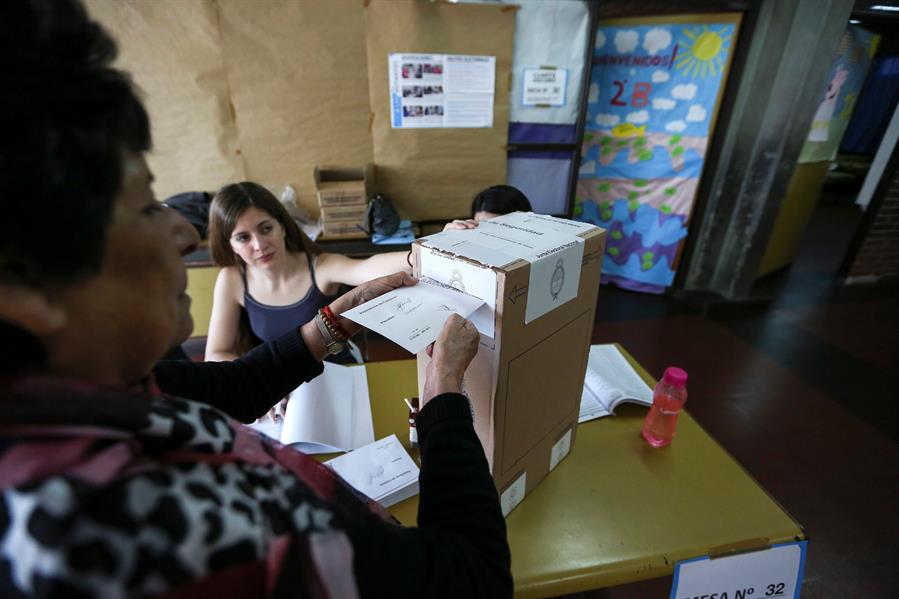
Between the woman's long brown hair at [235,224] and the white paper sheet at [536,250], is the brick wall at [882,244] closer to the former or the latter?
the white paper sheet at [536,250]

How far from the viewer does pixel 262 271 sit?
1502mm

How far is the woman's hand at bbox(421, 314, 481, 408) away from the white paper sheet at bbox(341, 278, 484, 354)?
16 mm

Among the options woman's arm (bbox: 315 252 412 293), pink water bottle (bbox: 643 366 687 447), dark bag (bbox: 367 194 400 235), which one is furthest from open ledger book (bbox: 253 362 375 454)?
dark bag (bbox: 367 194 400 235)

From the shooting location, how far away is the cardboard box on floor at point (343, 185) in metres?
2.33

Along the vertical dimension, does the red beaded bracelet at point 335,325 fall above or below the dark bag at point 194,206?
above

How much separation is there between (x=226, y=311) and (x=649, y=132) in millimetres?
Answer: 2937

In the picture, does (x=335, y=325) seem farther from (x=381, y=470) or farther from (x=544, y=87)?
(x=544, y=87)

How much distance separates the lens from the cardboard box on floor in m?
2.33

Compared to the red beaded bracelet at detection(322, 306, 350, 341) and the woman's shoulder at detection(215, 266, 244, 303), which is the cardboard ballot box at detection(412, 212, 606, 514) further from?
the woman's shoulder at detection(215, 266, 244, 303)

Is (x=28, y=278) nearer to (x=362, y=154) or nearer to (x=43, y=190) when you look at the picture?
(x=43, y=190)

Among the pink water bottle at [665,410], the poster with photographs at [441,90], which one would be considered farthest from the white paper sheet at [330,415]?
the poster with photographs at [441,90]

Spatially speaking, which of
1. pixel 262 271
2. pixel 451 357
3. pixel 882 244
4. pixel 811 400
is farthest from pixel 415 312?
pixel 882 244

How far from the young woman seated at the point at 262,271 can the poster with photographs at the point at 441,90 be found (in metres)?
1.34

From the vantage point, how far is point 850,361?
257 centimetres
